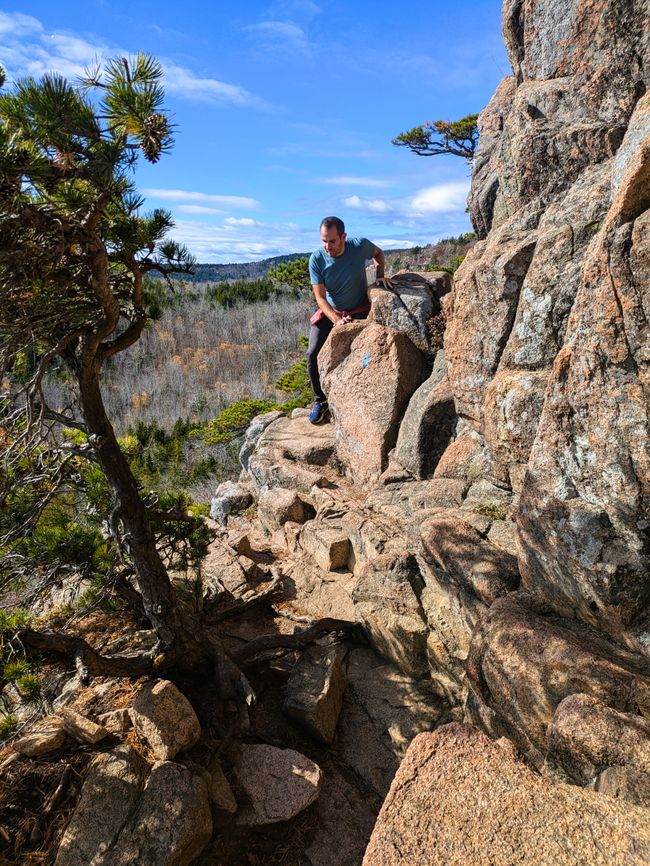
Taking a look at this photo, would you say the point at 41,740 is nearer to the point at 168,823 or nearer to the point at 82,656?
the point at 82,656

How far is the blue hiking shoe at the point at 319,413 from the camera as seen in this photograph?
9148mm

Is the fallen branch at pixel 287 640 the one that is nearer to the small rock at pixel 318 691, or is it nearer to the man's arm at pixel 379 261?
the small rock at pixel 318 691

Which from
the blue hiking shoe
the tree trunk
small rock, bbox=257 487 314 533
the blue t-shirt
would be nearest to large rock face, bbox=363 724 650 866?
the tree trunk

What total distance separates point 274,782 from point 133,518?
2.29 meters

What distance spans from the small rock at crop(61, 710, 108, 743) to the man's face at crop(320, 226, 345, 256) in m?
5.97

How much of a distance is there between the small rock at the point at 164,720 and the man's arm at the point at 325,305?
541 cm

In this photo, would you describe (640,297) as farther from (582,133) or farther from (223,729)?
(223,729)

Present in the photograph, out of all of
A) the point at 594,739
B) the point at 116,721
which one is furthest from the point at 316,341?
the point at 594,739

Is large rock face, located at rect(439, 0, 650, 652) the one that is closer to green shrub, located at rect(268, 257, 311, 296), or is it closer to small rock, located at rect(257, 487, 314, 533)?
small rock, located at rect(257, 487, 314, 533)

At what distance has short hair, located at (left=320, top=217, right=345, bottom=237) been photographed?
6.96m

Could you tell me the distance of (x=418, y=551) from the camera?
5.20 m

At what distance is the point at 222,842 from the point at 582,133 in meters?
6.60

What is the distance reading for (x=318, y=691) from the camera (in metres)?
4.59

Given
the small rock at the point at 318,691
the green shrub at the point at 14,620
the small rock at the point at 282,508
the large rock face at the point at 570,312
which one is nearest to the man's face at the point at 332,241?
the large rock face at the point at 570,312
